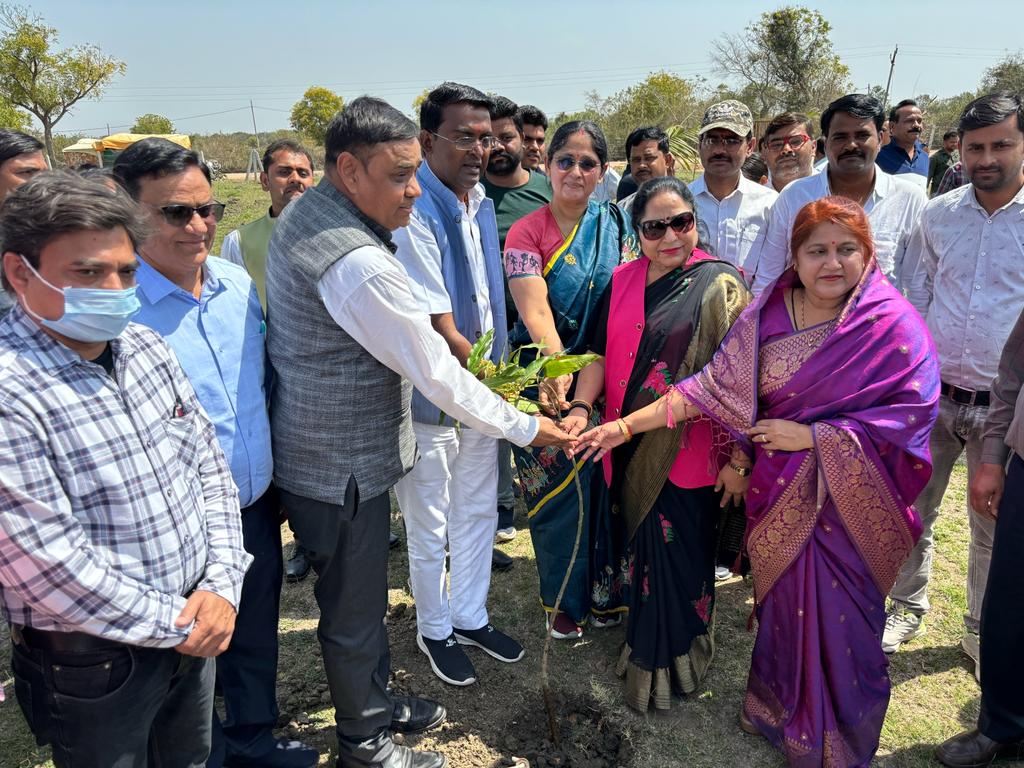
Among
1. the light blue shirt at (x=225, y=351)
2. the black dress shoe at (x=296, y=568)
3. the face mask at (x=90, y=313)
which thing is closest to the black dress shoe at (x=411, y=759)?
the light blue shirt at (x=225, y=351)

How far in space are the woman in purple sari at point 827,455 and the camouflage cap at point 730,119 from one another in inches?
82.1

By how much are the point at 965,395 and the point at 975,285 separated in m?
0.50

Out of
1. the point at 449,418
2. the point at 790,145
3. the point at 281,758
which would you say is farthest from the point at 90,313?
the point at 790,145

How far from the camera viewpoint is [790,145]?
5.81 meters

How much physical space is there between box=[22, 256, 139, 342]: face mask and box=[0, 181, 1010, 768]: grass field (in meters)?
2.07

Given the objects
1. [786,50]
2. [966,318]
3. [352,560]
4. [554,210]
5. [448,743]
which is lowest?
[448,743]

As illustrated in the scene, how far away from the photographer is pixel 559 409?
322 cm

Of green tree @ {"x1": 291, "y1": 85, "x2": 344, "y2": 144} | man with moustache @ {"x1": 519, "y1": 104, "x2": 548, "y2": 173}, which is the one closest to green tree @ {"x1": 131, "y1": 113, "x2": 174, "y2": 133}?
green tree @ {"x1": 291, "y1": 85, "x2": 344, "y2": 144}

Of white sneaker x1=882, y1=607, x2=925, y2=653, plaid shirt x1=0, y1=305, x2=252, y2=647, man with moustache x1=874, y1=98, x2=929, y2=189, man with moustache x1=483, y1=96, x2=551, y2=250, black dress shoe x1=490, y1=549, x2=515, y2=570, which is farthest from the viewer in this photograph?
man with moustache x1=874, y1=98, x2=929, y2=189

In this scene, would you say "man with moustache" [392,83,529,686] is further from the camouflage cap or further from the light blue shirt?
the camouflage cap

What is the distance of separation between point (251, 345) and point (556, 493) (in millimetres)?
1677

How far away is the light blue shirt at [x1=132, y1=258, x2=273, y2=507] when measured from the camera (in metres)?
2.28

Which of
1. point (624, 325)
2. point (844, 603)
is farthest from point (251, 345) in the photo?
point (844, 603)

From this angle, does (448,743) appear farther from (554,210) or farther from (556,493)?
(554,210)
